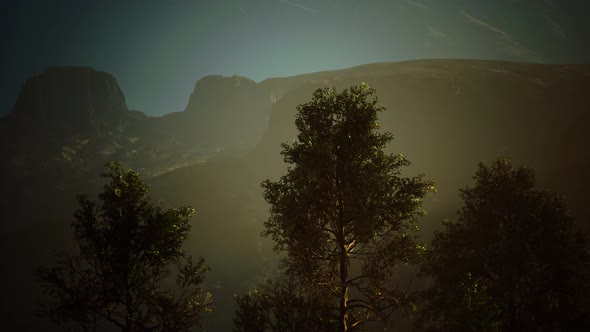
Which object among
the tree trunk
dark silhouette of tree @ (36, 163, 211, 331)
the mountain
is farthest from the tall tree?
the mountain

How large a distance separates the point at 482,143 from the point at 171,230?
3947 inches

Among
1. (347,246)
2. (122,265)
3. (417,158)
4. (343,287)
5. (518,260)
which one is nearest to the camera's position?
(343,287)

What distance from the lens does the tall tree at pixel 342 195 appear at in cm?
936

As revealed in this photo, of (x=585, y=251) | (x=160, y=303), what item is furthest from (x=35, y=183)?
(x=585, y=251)

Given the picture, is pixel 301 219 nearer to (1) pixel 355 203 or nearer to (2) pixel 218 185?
(1) pixel 355 203

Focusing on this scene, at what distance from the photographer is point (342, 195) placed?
368 inches

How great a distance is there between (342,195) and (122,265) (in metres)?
9.42

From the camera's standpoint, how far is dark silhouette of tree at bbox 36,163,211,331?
1039 centimetres

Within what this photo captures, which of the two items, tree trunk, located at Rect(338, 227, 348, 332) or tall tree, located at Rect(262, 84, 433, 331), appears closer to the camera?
tree trunk, located at Rect(338, 227, 348, 332)

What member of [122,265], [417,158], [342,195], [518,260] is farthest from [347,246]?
[417,158]

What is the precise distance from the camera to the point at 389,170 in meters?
9.69

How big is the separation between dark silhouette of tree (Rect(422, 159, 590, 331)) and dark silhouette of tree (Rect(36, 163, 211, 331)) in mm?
12355

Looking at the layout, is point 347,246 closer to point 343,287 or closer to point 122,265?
point 343,287

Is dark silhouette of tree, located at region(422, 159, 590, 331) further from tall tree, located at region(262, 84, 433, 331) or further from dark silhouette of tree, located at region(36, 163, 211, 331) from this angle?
dark silhouette of tree, located at region(36, 163, 211, 331)
